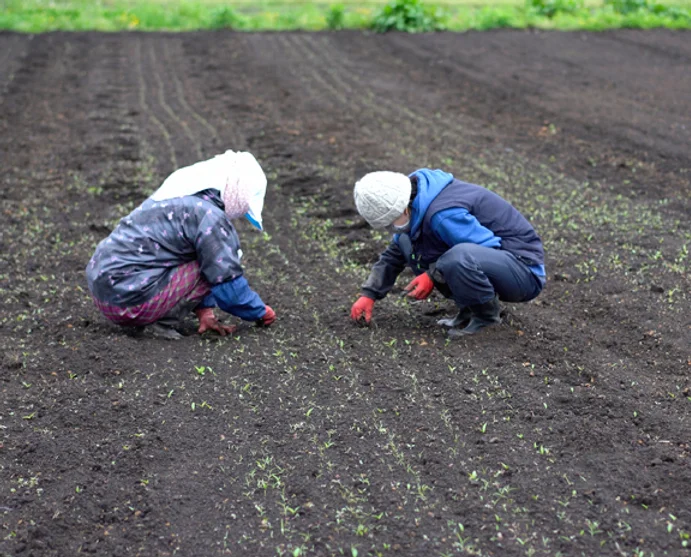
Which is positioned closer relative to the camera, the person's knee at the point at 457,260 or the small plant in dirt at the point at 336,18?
the person's knee at the point at 457,260

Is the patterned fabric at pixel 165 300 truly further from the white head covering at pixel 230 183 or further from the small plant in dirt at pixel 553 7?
the small plant in dirt at pixel 553 7

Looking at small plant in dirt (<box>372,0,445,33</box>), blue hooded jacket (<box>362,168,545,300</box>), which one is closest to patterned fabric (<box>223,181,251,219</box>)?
blue hooded jacket (<box>362,168,545,300</box>)

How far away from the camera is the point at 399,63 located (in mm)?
12844

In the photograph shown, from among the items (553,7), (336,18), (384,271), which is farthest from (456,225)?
(553,7)

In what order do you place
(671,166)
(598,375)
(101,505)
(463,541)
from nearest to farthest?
(463,541)
(101,505)
(598,375)
(671,166)

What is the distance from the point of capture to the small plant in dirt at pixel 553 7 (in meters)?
16.8

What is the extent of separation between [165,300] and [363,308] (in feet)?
3.56

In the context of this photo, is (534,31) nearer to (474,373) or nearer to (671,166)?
(671,166)

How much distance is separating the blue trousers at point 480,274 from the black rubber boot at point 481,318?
9 cm

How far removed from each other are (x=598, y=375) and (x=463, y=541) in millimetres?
1482

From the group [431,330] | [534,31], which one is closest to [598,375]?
[431,330]

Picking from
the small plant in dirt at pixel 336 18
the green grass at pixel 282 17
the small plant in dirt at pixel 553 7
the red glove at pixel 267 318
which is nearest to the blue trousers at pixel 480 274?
the red glove at pixel 267 318

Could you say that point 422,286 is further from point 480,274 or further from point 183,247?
point 183,247

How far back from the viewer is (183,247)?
4.64m
